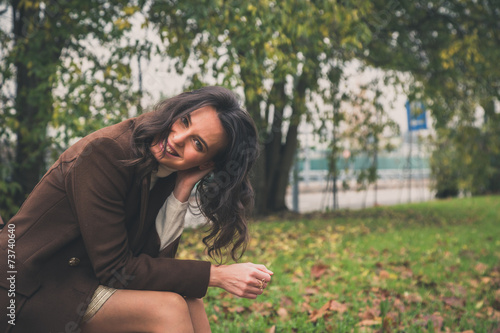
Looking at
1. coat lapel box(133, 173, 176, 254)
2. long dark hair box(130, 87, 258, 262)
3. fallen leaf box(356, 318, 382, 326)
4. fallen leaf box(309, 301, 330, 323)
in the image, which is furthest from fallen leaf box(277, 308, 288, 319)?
coat lapel box(133, 173, 176, 254)

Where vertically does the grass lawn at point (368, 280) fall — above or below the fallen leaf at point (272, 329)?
below

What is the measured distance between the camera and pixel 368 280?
14.1ft

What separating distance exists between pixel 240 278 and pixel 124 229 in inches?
17.5

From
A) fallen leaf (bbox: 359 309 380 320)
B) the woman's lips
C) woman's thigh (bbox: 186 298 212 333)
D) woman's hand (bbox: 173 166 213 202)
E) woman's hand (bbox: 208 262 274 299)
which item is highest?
the woman's lips

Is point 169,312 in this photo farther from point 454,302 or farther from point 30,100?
point 30,100

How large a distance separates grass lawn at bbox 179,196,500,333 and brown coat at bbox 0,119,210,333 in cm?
138

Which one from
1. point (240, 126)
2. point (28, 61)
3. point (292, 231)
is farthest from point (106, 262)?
point (292, 231)

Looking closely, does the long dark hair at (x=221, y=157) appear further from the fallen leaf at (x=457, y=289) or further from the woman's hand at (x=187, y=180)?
the fallen leaf at (x=457, y=289)

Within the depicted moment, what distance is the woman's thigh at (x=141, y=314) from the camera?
1734mm

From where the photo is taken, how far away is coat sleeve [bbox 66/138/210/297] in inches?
66.5

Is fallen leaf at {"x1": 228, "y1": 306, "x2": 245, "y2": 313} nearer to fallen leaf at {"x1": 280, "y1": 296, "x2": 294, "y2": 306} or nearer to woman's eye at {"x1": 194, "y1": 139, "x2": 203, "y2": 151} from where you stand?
fallen leaf at {"x1": 280, "y1": 296, "x2": 294, "y2": 306}

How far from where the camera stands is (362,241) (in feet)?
21.0

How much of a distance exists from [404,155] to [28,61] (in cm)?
1189

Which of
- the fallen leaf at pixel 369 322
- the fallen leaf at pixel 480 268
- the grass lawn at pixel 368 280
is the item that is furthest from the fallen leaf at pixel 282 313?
the fallen leaf at pixel 480 268
